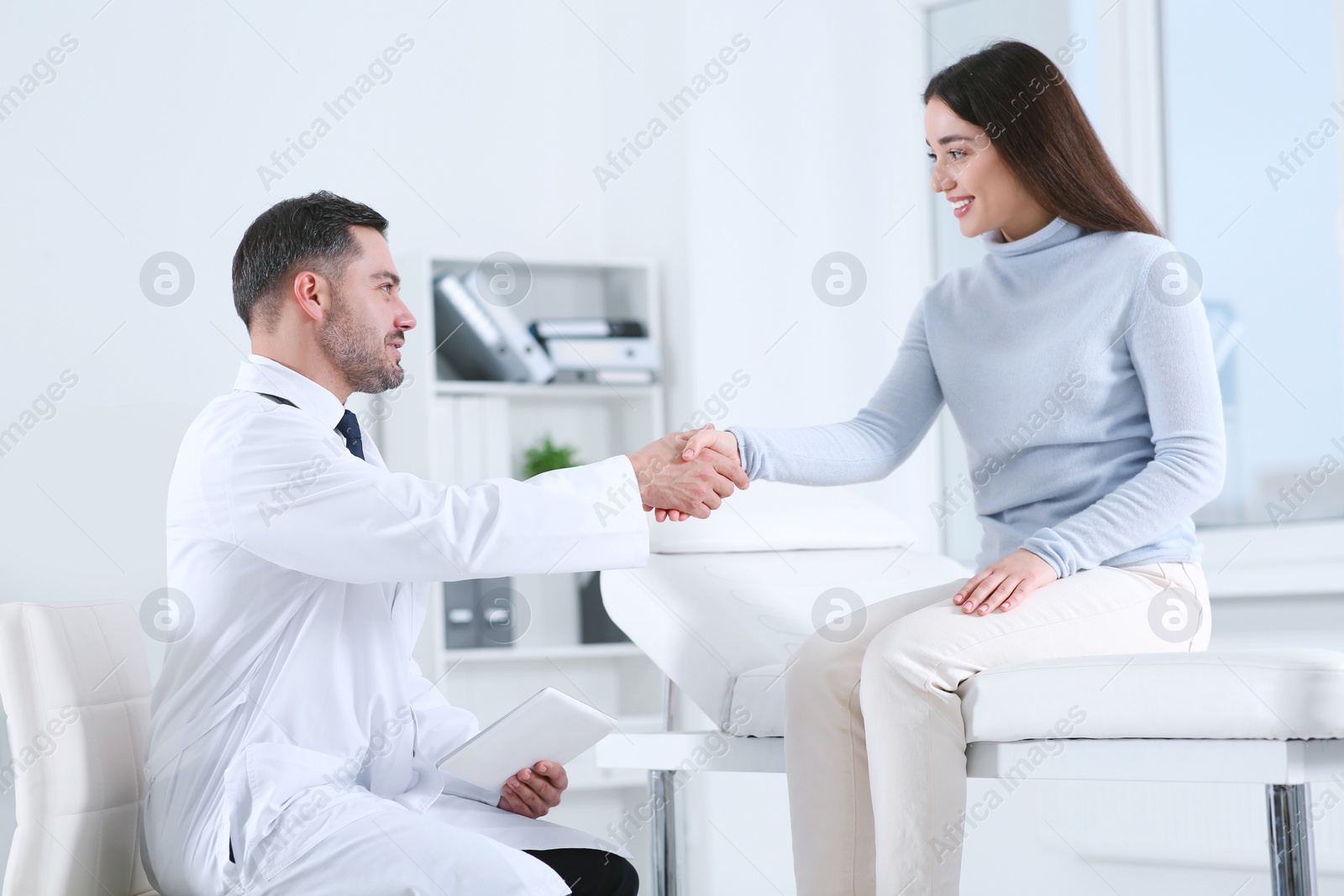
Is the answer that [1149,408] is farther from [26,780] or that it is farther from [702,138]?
[702,138]

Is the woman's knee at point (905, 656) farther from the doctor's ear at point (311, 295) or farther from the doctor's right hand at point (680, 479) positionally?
the doctor's ear at point (311, 295)

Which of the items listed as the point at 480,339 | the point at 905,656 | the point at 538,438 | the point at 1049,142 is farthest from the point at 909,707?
the point at 538,438

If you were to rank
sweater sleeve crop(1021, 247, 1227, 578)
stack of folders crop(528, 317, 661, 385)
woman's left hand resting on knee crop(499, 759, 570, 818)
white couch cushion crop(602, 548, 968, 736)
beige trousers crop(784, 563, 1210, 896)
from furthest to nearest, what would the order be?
1. stack of folders crop(528, 317, 661, 385)
2. white couch cushion crop(602, 548, 968, 736)
3. woman's left hand resting on knee crop(499, 759, 570, 818)
4. sweater sleeve crop(1021, 247, 1227, 578)
5. beige trousers crop(784, 563, 1210, 896)

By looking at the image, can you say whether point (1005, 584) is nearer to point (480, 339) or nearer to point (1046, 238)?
point (1046, 238)

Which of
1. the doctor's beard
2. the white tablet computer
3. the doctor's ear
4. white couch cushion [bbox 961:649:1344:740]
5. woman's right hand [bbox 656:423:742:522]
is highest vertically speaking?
the doctor's ear

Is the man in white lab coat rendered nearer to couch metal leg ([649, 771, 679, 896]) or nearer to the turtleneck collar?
couch metal leg ([649, 771, 679, 896])

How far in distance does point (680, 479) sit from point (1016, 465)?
42cm

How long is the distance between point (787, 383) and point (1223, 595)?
1.15m

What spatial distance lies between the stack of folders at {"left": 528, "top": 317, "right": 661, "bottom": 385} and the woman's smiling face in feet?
5.33

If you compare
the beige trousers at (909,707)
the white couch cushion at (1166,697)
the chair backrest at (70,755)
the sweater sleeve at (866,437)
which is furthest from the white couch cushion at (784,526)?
the chair backrest at (70,755)

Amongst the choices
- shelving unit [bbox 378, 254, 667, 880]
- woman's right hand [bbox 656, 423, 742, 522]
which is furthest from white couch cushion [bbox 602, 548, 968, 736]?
shelving unit [bbox 378, 254, 667, 880]

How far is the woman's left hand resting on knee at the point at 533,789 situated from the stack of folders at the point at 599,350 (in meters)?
1.74

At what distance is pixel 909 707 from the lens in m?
1.31

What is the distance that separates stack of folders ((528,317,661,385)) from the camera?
10.5 ft
